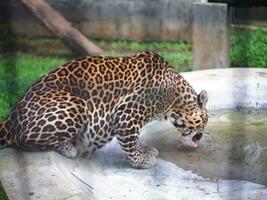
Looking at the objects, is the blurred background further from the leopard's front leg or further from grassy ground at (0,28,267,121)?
the leopard's front leg

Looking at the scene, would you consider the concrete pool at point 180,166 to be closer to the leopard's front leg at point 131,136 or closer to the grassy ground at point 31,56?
the leopard's front leg at point 131,136

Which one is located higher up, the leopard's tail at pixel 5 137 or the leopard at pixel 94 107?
the leopard at pixel 94 107

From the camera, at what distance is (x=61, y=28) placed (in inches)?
118

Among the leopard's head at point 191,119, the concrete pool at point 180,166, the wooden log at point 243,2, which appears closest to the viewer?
the concrete pool at point 180,166

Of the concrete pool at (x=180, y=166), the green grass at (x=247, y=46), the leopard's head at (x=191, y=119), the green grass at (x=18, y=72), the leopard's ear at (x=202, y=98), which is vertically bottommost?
the concrete pool at (x=180, y=166)

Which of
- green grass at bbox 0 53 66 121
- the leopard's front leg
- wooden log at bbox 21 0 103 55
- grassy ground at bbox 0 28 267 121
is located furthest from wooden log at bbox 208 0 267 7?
green grass at bbox 0 53 66 121

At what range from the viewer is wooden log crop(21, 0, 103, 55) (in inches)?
117

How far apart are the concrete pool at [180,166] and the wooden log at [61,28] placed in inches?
19.2

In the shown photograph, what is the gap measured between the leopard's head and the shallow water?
0.04 m

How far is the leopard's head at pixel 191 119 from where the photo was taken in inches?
116

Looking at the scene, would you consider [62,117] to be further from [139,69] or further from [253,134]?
[253,134]

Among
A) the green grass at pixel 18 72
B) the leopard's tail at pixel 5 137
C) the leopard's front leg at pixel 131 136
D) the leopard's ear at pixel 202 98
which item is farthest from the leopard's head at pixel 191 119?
the leopard's tail at pixel 5 137

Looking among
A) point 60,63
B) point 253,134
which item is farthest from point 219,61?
point 60,63

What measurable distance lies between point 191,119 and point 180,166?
258 millimetres
